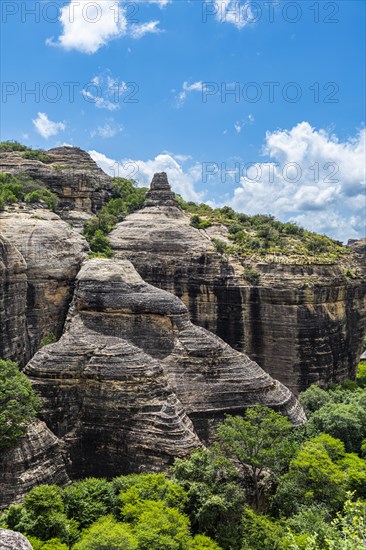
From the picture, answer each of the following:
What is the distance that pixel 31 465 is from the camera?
2420 centimetres

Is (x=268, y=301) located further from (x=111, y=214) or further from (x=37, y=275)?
(x=111, y=214)

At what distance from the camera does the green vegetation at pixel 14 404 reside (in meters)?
23.9

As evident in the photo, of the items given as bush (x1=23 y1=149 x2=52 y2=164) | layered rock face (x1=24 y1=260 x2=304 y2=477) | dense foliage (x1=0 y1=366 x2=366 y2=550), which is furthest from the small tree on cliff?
bush (x1=23 y1=149 x2=52 y2=164)

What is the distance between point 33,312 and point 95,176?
34351 millimetres

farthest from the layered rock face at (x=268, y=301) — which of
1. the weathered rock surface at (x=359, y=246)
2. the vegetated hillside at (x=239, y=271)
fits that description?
the weathered rock surface at (x=359, y=246)

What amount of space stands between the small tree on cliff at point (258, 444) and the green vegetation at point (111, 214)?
23625 mm

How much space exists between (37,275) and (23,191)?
17.7m

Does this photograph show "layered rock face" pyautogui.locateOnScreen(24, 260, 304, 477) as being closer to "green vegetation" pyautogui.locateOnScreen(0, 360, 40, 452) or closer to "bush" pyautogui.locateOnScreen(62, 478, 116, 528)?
"green vegetation" pyautogui.locateOnScreen(0, 360, 40, 452)

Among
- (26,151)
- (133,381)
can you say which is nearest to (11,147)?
(26,151)

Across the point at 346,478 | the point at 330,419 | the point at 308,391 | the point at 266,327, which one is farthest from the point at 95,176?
the point at 346,478

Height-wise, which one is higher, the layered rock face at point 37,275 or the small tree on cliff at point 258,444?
the layered rock face at point 37,275

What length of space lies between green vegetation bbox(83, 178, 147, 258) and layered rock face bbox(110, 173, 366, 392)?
181 cm

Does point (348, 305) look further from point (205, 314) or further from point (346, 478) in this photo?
point (346, 478)

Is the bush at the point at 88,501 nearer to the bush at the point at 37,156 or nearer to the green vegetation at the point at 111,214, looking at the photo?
the green vegetation at the point at 111,214
